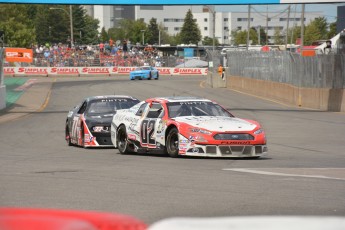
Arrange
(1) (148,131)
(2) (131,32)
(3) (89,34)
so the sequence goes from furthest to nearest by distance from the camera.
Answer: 1. (2) (131,32)
2. (3) (89,34)
3. (1) (148,131)

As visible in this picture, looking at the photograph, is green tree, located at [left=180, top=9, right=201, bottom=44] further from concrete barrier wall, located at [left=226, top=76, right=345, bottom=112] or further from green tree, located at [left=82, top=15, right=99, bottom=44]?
concrete barrier wall, located at [left=226, top=76, right=345, bottom=112]

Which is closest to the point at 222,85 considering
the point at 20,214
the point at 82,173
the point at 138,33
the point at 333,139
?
the point at 333,139

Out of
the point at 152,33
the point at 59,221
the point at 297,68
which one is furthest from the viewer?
the point at 152,33

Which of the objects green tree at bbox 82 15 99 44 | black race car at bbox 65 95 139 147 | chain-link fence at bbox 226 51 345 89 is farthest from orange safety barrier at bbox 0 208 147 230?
green tree at bbox 82 15 99 44

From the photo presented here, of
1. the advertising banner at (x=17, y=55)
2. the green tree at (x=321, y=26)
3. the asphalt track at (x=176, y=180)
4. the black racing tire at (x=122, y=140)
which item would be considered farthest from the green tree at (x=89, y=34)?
the black racing tire at (x=122, y=140)

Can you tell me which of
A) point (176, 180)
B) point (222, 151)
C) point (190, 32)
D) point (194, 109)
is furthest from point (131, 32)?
point (176, 180)

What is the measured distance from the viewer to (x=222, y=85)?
6109 centimetres

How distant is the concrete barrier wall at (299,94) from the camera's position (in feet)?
119

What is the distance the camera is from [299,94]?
40.0 meters

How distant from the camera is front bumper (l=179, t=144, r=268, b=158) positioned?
15.7 metres

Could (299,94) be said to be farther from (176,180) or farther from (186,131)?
(176,180)

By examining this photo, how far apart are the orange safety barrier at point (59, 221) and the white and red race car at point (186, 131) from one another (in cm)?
1265

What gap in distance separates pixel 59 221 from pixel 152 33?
166m

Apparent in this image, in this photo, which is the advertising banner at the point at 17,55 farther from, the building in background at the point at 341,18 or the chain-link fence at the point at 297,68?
the building in background at the point at 341,18
